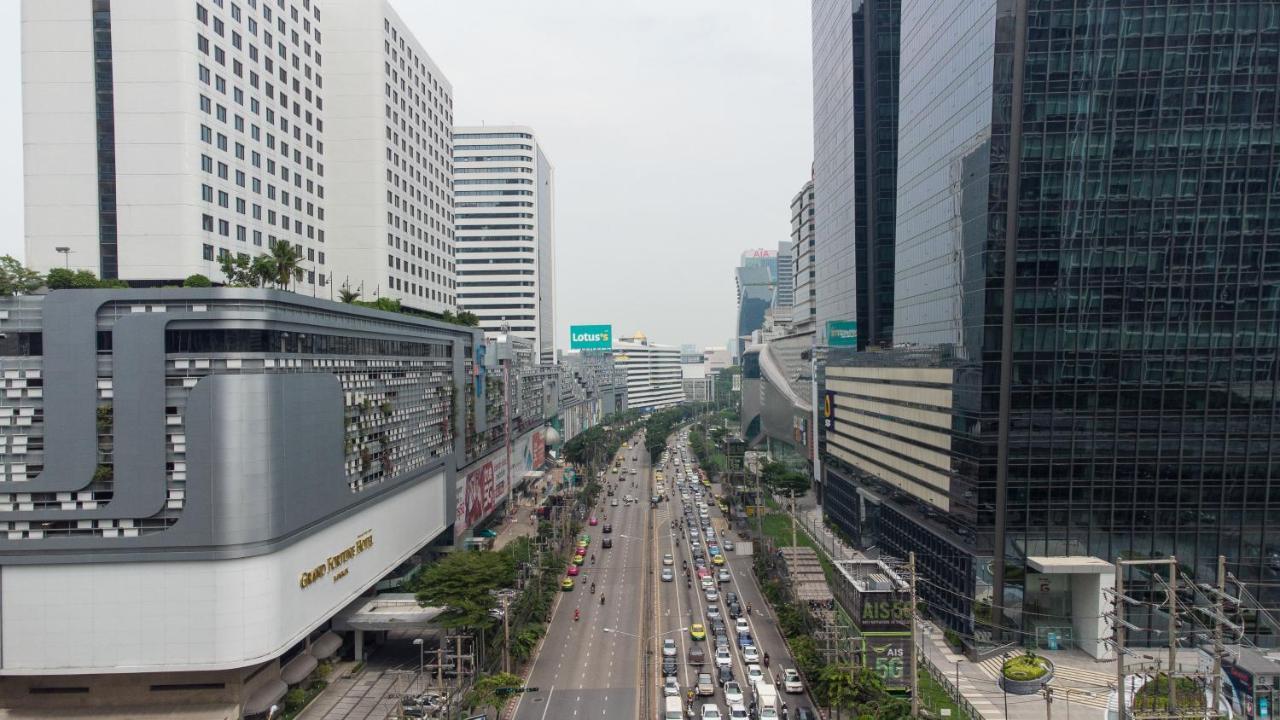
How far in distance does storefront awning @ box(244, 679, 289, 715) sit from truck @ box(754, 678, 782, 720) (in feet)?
90.3

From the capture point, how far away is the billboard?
303 feet

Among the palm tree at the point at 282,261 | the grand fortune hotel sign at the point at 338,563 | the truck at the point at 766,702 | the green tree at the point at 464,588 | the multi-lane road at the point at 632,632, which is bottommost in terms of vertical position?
the multi-lane road at the point at 632,632

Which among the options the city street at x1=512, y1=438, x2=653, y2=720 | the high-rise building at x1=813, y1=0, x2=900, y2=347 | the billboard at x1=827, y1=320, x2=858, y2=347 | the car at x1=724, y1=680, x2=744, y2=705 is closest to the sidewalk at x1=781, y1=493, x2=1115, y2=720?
the car at x1=724, y1=680, x2=744, y2=705

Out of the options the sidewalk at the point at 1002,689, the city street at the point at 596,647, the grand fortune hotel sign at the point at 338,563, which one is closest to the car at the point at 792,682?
the sidewalk at the point at 1002,689

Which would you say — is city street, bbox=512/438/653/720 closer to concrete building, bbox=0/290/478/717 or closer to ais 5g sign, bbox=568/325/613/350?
concrete building, bbox=0/290/478/717

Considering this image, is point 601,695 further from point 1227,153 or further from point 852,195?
point 852,195

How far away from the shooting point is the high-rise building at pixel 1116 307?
5175 centimetres

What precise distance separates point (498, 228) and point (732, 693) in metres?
128

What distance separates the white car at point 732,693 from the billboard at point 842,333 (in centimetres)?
5146

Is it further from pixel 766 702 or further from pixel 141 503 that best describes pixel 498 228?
pixel 766 702

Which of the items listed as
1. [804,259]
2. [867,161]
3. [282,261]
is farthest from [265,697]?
[804,259]

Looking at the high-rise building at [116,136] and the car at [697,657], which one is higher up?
the high-rise building at [116,136]

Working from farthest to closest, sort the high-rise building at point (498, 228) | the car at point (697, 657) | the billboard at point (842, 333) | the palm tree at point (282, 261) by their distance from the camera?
the high-rise building at point (498, 228) → the billboard at point (842, 333) → the car at point (697, 657) → the palm tree at point (282, 261)

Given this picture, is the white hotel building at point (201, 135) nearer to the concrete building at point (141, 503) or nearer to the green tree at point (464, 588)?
the concrete building at point (141, 503)
